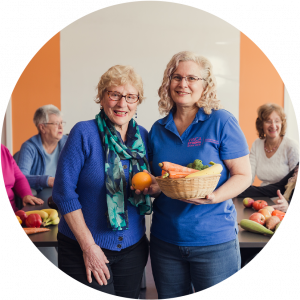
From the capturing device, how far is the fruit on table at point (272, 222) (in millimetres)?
1646

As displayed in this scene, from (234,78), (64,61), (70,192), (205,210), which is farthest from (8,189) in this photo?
(234,78)

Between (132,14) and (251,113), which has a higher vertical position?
(132,14)

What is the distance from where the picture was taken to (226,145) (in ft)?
4.15

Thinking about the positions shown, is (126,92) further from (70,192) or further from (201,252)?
(201,252)

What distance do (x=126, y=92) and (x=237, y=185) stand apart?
0.62 meters

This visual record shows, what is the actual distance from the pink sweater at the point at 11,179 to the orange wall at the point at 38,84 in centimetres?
221

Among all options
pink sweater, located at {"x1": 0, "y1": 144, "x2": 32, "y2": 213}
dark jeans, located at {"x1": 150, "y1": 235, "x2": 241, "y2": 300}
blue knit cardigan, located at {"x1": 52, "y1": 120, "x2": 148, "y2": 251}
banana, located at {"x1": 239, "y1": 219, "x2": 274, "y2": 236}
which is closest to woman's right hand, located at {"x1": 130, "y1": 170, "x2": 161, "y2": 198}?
blue knit cardigan, located at {"x1": 52, "y1": 120, "x2": 148, "y2": 251}

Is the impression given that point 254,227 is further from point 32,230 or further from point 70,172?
point 32,230

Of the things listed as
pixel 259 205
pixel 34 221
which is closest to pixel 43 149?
pixel 34 221

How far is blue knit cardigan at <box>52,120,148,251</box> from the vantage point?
1.23 m

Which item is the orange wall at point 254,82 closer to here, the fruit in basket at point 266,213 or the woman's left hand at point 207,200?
the fruit in basket at point 266,213

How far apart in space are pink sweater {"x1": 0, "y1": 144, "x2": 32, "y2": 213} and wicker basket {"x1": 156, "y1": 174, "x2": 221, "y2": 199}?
60.2 inches

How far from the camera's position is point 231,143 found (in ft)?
4.16

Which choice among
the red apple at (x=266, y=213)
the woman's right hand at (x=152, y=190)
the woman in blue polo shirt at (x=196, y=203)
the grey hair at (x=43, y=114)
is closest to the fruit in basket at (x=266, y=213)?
the red apple at (x=266, y=213)
